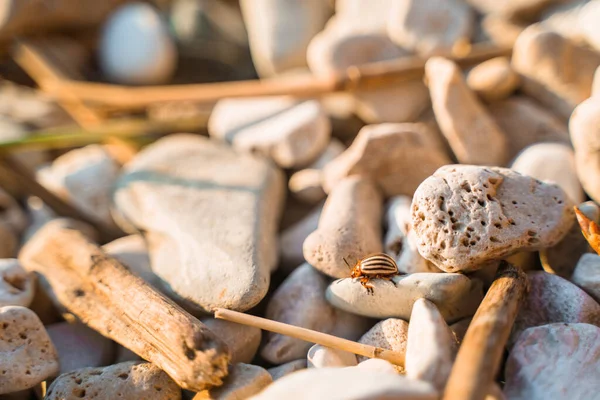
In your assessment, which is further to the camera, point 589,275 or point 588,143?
point 588,143

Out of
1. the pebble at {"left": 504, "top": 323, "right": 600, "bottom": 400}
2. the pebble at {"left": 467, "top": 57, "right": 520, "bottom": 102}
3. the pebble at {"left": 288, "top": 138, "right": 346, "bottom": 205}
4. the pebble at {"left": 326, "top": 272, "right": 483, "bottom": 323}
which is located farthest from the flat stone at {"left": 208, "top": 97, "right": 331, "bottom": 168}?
the pebble at {"left": 504, "top": 323, "right": 600, "bottom": 400}

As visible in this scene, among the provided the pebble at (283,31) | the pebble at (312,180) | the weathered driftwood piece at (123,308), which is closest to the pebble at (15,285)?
the weathered driftwood piece at (123,308)

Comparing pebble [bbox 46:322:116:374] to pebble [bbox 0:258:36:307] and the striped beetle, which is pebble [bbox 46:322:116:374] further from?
the striped beetle

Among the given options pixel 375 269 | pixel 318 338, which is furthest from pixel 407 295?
pixel 318 338

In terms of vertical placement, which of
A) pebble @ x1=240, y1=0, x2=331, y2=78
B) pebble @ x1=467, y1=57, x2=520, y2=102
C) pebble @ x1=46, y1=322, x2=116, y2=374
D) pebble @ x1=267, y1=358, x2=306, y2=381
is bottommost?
pebble @ x1=46, y1=322, x2=116, y2=374

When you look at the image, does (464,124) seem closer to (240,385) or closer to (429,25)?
(429,25)
